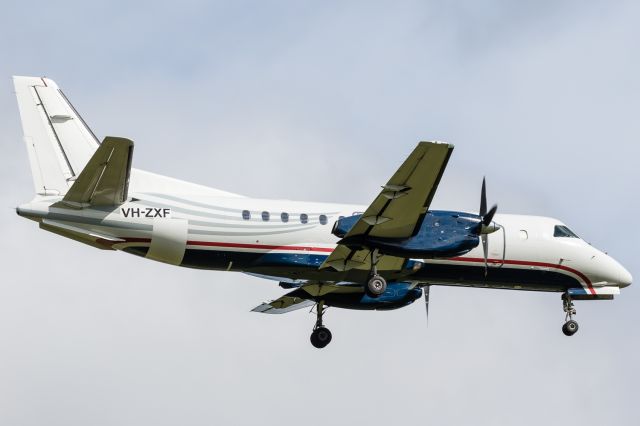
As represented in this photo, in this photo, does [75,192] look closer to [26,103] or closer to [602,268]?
[26,103]

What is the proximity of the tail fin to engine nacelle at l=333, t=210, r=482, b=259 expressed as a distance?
851cm

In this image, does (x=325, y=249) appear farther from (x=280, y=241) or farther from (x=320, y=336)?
(x=320, y=336)

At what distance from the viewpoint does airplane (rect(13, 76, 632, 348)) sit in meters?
37.1

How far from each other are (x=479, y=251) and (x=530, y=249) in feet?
6.11

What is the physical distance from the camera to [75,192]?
3675 centimetres

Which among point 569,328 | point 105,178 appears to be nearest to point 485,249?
point 569,328

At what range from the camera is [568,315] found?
43.7 m

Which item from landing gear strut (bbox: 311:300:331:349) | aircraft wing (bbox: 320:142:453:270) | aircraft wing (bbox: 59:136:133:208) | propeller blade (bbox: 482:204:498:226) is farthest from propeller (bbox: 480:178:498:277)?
aircraft wing (bbox: 59:136:133:208)

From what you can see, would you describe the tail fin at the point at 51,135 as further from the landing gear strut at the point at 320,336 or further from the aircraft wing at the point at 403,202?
the landing gear strut at the point at 320,336

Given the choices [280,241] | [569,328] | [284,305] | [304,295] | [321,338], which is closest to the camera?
[280,241]

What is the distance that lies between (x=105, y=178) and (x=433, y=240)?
999 cm

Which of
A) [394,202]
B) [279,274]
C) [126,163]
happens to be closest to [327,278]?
[279,274]

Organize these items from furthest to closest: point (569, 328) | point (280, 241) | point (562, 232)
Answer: point (569, 328), point (562, 232), point (280, 241)

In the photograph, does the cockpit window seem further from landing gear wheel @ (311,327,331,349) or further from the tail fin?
the tail fin
